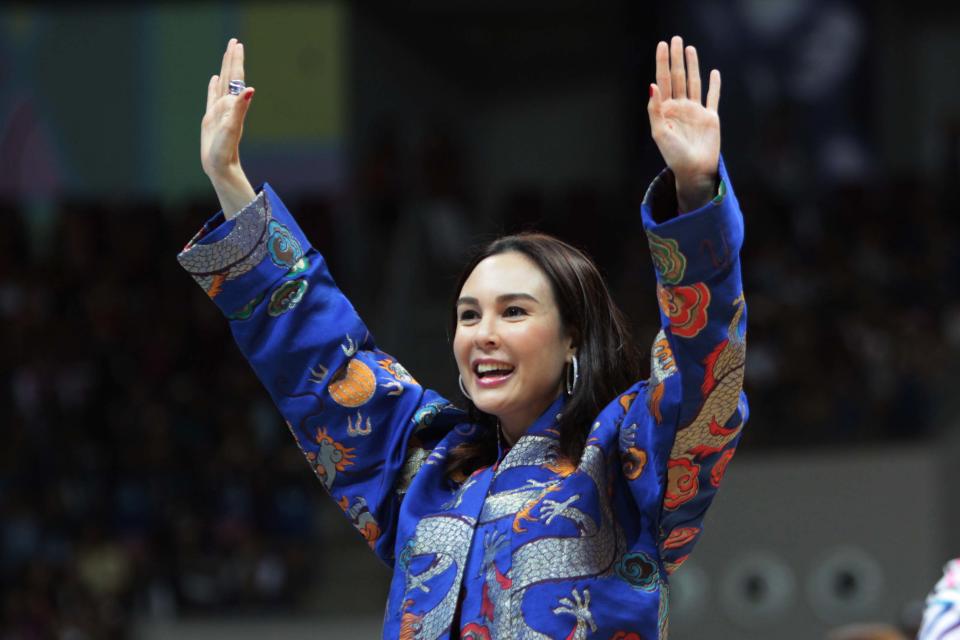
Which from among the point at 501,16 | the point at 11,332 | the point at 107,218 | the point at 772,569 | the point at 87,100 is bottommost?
the point at 772,569

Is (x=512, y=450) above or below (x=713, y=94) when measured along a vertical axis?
below

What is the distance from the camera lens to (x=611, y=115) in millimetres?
10453

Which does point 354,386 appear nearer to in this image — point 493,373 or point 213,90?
point 493,373

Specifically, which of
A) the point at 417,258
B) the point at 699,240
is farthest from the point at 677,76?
the point at 417,258

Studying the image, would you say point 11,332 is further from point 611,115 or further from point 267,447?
point 611,115

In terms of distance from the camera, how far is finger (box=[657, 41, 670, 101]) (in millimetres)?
1858

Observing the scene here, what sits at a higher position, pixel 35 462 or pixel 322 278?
pixel 322 278

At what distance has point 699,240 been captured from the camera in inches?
71.3

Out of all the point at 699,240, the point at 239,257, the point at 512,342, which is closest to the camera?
the point at 699,240

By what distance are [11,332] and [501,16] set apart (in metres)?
3.98

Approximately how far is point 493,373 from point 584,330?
0.13 m

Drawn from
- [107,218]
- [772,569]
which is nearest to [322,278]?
[772,569]

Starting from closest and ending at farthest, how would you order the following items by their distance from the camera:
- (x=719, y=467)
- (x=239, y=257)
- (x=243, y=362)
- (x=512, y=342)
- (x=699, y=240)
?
(x=699, y=240), (x=719, y=467), (x=512, y=342), (x=239, y=257), (x=243, y=362)

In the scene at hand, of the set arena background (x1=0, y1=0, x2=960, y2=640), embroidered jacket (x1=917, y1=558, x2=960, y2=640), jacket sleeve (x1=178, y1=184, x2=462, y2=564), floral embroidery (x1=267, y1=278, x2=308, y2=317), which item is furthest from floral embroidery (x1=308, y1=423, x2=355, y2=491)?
arena background (x1=0, y1=0, x2=960, y2=640)
